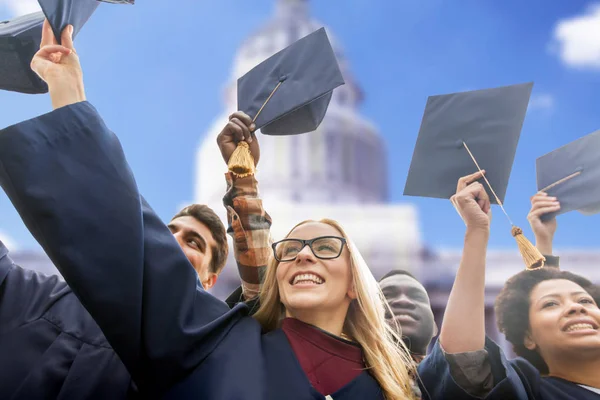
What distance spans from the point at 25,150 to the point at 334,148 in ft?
76.6

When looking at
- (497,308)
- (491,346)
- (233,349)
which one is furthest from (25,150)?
(497,308)

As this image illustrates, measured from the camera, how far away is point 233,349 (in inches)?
61.1

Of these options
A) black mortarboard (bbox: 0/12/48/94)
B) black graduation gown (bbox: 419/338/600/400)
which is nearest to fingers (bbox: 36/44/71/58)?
black mortarboard (bbox: 0/12/48/94)

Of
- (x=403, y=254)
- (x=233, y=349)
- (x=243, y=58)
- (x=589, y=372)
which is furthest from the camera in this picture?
(x=243, y=58)

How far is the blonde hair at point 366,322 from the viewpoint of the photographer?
1.67m

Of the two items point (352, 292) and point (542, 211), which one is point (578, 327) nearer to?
point (542, 211)

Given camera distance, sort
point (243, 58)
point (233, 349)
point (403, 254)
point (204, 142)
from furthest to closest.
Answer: point (243, 58)
point (204, 142)
point (403, 254)
point (233, 349)

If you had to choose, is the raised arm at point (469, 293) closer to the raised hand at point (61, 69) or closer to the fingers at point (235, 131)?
the fingers at point (235, 131)

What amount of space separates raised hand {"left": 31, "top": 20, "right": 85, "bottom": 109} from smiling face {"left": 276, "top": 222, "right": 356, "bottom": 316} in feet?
2.31

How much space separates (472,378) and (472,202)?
522 mm

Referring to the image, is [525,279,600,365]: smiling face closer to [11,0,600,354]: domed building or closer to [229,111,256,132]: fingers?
[229,111,256,132]: fingers

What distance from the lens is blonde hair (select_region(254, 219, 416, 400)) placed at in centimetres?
167

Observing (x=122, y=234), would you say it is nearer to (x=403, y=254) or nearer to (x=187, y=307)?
(x=187, y=307)

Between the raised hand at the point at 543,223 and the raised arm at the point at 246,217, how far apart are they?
0.90m
